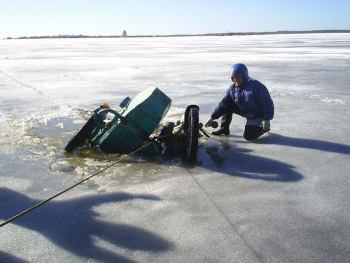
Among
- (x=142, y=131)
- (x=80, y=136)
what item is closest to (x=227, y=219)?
(x=142, y=131)

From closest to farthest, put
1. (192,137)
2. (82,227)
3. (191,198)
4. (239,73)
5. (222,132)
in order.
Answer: (82,227) < (191,198) < (192,137) < (239,73) < (222,132)

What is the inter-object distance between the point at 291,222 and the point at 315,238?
0.26m

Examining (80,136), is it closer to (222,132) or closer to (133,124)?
(133,124)

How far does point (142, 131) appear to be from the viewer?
15.2ft

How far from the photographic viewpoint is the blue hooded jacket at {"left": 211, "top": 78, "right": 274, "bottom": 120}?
528cm

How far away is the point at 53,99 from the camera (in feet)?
28.8

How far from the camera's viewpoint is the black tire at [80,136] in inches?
187

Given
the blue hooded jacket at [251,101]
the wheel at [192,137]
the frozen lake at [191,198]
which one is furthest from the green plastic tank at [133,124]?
the blue hooded jacket at [251,101]

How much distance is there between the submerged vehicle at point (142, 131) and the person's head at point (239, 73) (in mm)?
879

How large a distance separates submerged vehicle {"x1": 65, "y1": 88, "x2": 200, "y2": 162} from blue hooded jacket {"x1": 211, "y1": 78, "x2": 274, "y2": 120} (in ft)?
3.16

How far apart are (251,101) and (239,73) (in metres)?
0.40

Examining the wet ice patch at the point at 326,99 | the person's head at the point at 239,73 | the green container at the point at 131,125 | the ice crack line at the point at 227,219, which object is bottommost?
the ice crack line at the point at 227,219

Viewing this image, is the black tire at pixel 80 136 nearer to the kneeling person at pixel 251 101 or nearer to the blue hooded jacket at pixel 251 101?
the kneeling person at pixel 251 101

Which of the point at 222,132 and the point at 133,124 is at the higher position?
the point at 133,124
